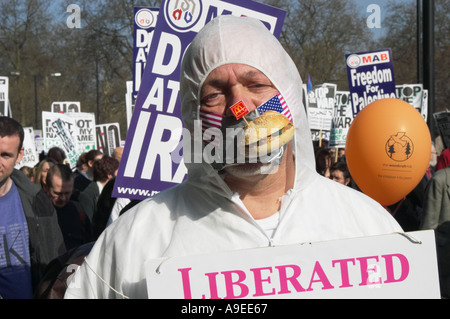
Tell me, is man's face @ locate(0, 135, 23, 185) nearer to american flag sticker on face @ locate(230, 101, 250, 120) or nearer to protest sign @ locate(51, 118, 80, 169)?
american flag sticker on face @ locate(230, 101, 250, 120)

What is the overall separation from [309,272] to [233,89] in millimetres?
615

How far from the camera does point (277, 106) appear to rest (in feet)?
7.34

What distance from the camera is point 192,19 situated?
4098mm

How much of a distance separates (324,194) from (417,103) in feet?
35.7

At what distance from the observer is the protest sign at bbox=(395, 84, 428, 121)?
12.7 m

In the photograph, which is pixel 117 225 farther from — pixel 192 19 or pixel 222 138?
pixel 192 19

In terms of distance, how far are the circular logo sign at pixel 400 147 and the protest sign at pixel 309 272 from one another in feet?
8.61

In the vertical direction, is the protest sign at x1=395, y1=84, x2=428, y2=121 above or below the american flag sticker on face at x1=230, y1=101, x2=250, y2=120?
above

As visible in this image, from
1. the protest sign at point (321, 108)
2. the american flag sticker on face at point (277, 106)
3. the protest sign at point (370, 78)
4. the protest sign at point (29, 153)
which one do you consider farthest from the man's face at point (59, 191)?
the protest sign at point (29, 153)

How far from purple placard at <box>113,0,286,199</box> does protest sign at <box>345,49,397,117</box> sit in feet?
18.3

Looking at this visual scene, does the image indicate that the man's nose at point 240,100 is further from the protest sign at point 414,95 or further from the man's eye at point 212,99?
the protest sign at point 414,95

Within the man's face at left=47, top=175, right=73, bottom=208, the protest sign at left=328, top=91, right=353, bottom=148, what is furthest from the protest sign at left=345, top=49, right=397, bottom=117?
the man's face at left=47, top=175, right=73, bottom=208

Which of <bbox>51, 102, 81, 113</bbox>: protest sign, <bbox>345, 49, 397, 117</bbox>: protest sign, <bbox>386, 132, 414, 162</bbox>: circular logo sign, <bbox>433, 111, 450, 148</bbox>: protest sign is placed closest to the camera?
<bbox>386, 132, 414, 162</bbox>: circular logo sign

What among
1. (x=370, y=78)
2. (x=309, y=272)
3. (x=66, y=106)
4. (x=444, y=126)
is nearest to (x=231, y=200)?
(x=309, y=272)
